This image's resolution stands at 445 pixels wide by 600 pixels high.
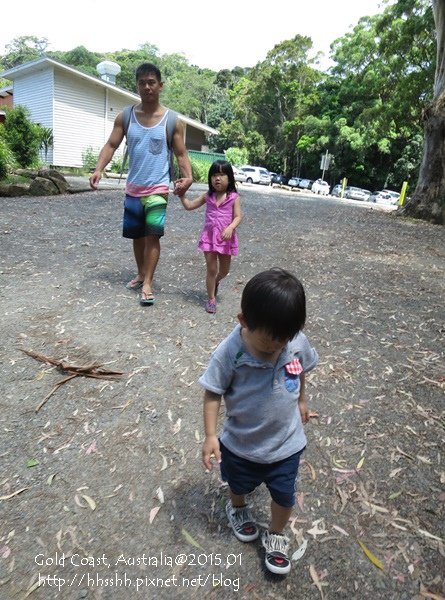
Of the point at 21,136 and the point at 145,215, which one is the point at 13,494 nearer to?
the point at 145,215

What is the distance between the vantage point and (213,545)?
190 centimetres

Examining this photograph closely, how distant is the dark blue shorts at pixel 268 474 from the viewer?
1.74m

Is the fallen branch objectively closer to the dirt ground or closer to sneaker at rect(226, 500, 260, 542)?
the dirt ground

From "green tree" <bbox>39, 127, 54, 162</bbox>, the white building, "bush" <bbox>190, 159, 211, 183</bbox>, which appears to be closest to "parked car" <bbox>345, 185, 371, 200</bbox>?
"bush" <bbox>190, 159, 211, 183</bbox>

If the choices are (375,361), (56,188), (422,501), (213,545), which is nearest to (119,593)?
(213,545)

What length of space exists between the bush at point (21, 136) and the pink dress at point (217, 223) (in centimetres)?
1317

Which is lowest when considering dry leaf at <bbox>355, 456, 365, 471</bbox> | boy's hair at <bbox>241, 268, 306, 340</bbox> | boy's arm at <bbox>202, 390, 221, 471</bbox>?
dry leaf at <bbox>355, 456, 365, 471</bbox>

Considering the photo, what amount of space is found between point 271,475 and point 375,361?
2.04 meters

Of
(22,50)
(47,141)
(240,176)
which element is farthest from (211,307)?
(22,50)

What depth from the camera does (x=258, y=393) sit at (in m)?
1.70

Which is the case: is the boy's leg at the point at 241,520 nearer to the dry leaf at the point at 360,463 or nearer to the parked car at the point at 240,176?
the dry leaf at the point at 360,463

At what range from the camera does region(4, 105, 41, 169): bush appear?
1435cm

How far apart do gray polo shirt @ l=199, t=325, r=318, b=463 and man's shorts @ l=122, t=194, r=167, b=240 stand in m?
2.48

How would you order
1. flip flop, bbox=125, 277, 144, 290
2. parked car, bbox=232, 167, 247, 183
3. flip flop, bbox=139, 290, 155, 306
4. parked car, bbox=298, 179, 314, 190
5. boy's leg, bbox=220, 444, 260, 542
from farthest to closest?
parked car, bbox=298, 179, 314, 190, parked car, bbox=232, 167, 247, 183, flip flop, bbox=125, 277, 144, 290, flip flop, bbox=139, 290, 155, 306, boy's leg, bbox=220, 444, 260, 542
